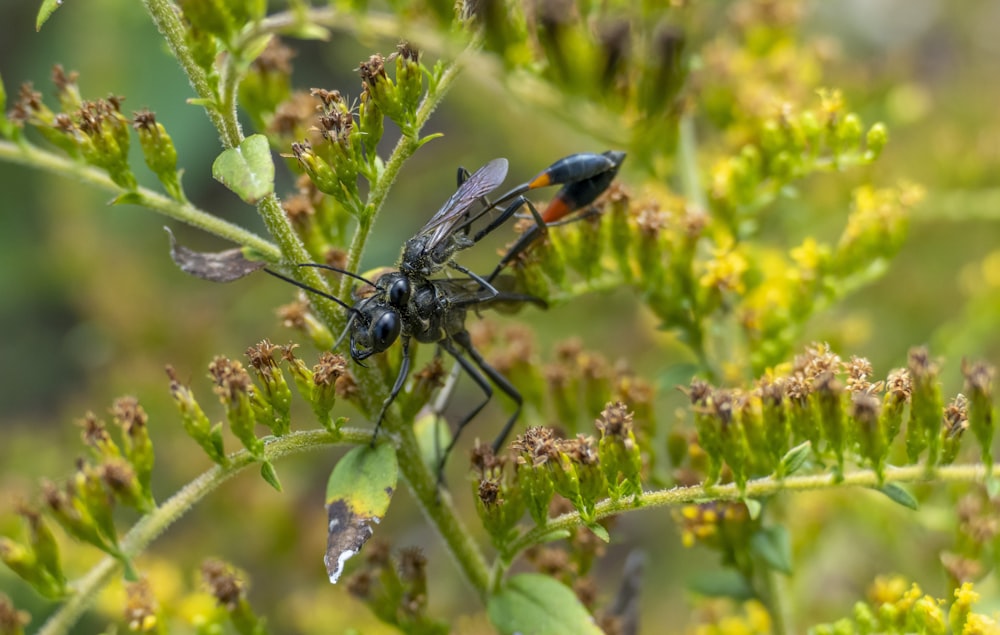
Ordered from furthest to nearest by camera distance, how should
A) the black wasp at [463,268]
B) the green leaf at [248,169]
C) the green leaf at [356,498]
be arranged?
the black wasp at [463,268] → the green leaf at [356,498] → the green leaf at [248,169]

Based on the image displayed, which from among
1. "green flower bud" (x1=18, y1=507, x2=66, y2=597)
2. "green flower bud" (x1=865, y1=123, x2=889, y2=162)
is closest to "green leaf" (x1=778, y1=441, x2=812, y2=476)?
"green flower bud" (x1=865, y1=123, x2=889, y2=162)

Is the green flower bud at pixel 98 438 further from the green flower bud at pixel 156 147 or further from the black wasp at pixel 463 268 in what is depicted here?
the black wasp at pixel 463 268

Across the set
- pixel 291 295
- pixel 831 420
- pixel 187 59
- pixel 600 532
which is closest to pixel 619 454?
pixel 600 532

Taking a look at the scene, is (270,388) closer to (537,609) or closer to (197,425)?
(197,425)

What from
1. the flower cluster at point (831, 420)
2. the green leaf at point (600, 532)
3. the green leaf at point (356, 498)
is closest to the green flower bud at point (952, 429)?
the flower cluster at point (831, 420)

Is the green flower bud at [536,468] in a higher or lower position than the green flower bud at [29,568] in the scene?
lower

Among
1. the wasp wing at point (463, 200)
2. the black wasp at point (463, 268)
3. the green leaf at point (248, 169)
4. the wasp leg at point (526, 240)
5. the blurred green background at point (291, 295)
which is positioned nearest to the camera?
the green leaf at point (248, 169)

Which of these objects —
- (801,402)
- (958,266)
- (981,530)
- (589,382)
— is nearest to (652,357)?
(958,266)

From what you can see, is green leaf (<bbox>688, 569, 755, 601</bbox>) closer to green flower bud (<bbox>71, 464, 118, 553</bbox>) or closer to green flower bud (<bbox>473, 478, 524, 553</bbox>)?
green flower bud (<bbox>473, 478, 524, 553</bbox>)
